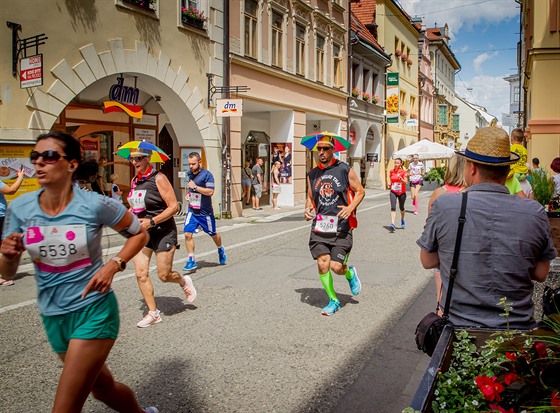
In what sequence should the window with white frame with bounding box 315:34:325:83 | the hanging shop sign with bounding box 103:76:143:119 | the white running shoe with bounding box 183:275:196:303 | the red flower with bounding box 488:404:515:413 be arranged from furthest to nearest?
1. the window with white frame with bounding box 315:34:325:83
2. the hanging shop sign with bounding box 103:76:143:119
3. the white running shoe with bounding box 183:275:196:303
4. the red flower with bounding box 488:404:515:413

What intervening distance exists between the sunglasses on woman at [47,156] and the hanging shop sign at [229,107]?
13.4 metres

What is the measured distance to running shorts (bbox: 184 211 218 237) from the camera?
9056 mm

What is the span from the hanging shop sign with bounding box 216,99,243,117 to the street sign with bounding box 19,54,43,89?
258 inches

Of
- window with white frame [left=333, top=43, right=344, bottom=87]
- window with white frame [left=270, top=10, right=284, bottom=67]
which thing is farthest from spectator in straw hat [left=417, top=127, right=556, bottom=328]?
window with white frame [left=333, top=43, right=344, bottom=87]

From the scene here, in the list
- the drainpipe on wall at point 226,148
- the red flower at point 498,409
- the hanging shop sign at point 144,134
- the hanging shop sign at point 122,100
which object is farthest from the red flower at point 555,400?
the hanging shop sign at point 144,134

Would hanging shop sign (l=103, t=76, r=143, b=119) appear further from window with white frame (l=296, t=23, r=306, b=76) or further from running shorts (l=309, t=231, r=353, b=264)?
running shorts (l=309, t=231, r=353, b=264)

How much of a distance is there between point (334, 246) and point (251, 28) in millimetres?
14707

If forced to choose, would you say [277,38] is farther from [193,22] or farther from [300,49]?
[193,22]

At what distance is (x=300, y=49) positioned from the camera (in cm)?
2312

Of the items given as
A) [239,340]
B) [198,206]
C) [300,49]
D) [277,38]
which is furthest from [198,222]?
[300,49]

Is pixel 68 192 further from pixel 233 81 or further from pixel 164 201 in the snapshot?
pixel 233 81

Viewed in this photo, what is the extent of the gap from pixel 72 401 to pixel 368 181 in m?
33.0

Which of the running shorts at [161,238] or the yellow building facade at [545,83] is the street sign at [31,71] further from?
the yellow building facade at [545,83]

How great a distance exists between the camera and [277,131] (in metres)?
22.8
